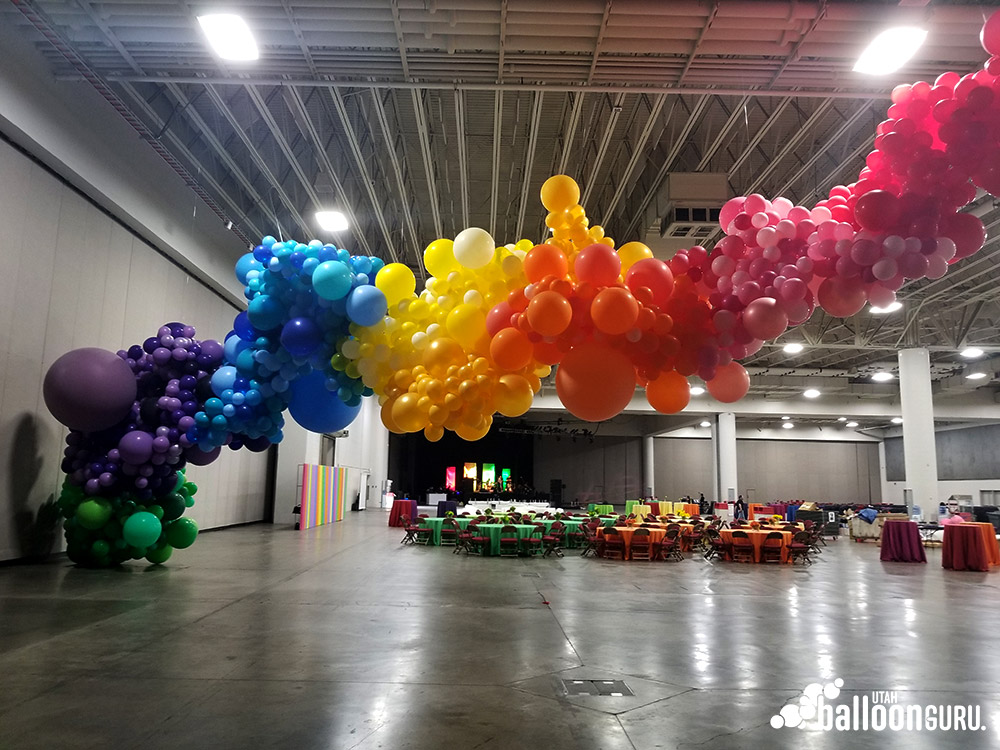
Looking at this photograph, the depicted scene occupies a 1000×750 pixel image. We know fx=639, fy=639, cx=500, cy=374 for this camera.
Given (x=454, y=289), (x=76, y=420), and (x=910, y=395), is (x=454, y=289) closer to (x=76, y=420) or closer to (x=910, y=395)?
(x=76, y=420)

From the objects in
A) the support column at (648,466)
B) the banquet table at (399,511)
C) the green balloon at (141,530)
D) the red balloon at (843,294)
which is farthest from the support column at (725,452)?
the red balloon at (843,294)

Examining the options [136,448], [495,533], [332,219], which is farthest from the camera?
[495,533]

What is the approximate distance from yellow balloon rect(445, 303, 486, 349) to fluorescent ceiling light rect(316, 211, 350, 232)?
7.64m

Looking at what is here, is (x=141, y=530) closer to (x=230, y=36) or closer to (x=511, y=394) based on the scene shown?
(x=230, y=36)

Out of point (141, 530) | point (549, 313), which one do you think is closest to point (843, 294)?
point (549, 313)

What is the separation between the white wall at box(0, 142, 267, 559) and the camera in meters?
8.70

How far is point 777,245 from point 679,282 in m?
0.68

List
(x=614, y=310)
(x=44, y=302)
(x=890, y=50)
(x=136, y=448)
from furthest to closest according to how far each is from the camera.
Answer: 1. (x=44, y=302)
2. (x=136, y=448)
3. (x=890, y=50)
4. (x=614, y=310)

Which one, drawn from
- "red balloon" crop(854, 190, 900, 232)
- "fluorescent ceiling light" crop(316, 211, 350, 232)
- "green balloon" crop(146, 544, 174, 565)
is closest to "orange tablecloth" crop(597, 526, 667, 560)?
"fluorescent ceiling light" crop(316, 211, 350, 232)

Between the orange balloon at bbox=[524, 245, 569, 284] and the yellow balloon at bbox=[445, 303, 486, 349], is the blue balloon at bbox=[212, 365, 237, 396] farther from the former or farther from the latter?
the orange balloon at bbox=[524, 245, 569, 284]

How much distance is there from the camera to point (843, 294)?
13.7 feet

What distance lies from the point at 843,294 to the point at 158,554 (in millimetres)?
9840

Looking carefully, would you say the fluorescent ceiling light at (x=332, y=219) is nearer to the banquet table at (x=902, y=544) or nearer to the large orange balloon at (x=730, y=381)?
the large orange balloon at (x=730, y=381)

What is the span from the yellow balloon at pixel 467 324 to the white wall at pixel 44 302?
24.1 ft
